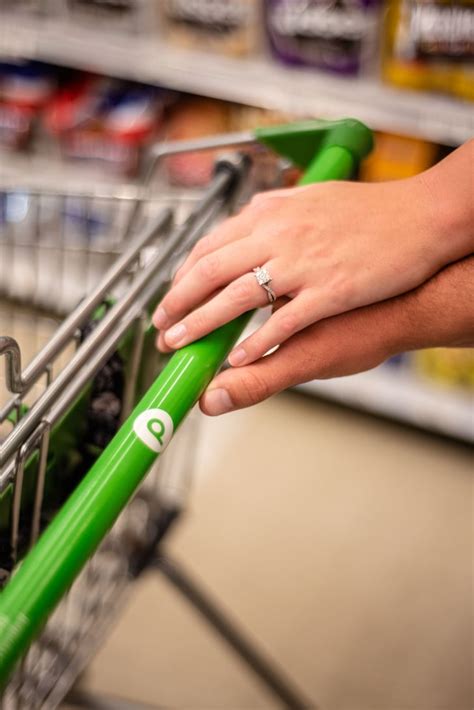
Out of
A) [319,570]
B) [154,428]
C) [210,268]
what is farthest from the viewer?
[319,570]

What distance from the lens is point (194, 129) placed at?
6.35ft

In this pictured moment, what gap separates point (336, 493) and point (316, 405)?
0.31 metres

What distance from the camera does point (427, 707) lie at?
138 centimetres

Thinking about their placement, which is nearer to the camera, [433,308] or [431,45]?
[433,308]

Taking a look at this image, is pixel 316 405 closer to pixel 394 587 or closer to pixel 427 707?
pixel 394 587

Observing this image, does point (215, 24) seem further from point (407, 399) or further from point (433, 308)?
point (433, 308)

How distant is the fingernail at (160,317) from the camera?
2.33 feet

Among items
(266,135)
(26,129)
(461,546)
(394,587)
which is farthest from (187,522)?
(26,129)

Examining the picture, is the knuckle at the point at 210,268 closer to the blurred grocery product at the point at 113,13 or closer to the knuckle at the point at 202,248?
the knuckle at the point at 202,248

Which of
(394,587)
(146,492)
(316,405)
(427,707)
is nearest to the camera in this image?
(146,492)

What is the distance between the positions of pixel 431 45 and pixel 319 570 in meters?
1.13

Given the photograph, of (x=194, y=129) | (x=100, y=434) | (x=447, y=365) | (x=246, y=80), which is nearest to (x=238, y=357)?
(x=100, y=434)

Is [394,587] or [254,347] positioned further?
[394,587]

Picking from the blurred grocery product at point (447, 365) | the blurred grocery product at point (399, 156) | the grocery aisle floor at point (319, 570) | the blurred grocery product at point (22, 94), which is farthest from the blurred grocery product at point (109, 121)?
the blurred grocery product at point (447, 365)
